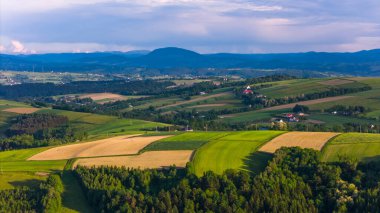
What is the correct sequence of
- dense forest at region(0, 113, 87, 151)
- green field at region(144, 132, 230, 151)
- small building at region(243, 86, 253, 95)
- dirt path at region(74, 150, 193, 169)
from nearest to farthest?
dirt path at region(74, 150, 193, 169) < green field at region(144, 132, 230, 151) < dense forest at region(0, 113, 87, 151) < small building at region(243, 86, 253, 95)

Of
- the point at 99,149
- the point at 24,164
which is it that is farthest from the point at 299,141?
the point at 24,164

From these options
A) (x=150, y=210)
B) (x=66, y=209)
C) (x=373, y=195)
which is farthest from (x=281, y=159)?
(x=66, y=209)

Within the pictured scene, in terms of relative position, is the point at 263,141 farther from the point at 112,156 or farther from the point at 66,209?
the point at 66,209

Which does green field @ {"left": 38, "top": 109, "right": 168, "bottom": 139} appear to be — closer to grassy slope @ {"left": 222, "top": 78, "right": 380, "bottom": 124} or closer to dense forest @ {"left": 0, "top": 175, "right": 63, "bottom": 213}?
grassy slope @ {"left": 222, "top": 78, "right": 380, "bottom": 124}

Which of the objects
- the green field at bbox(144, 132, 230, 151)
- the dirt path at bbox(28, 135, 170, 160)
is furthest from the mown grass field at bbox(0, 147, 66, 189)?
the green field at bbox(144, 132, 230, 151)

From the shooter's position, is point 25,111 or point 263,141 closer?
point 263,141

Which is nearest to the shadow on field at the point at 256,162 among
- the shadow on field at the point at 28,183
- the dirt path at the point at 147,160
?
the dirt path at the point at 147,160
